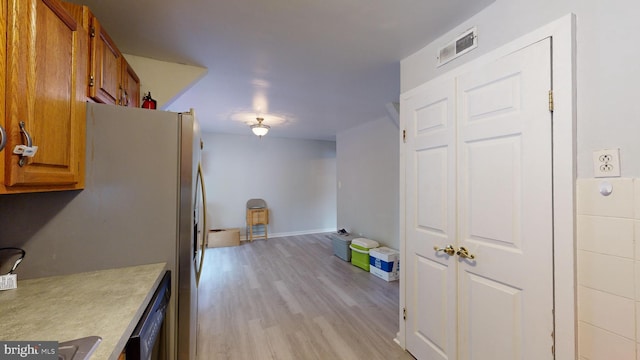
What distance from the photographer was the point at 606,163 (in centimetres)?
97

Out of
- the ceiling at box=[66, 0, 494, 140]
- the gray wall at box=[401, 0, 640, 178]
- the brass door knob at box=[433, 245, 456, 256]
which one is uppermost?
the ceiling at box=[66, 0, 494, 140]

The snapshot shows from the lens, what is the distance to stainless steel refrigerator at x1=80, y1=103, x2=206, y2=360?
3.97ft

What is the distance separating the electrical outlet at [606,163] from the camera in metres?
0.94

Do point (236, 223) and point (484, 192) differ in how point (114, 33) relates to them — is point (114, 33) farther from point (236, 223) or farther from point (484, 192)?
point (236, 223)

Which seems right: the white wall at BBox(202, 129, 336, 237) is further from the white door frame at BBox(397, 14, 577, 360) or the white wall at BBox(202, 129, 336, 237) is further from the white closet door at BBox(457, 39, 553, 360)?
the white door frame at BBox(397, 14, 577, 360)

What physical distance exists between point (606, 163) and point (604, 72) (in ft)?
1.20

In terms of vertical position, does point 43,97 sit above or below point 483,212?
above

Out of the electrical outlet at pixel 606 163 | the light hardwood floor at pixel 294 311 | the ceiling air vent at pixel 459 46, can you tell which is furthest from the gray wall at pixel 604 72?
the light hardwood floor at pixel 294 311

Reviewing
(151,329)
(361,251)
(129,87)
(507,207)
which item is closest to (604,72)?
(507,207)

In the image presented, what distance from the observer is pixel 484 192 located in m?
1.36

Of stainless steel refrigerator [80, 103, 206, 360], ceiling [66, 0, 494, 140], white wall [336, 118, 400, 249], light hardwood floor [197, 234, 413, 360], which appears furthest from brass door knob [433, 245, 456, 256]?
white wall [336, 118, 400, 249]

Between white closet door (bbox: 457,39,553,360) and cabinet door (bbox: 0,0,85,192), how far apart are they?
6.38 ft

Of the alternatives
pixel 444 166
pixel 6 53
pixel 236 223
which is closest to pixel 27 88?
pixel 6 53

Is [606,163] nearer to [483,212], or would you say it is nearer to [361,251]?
[483,212]
